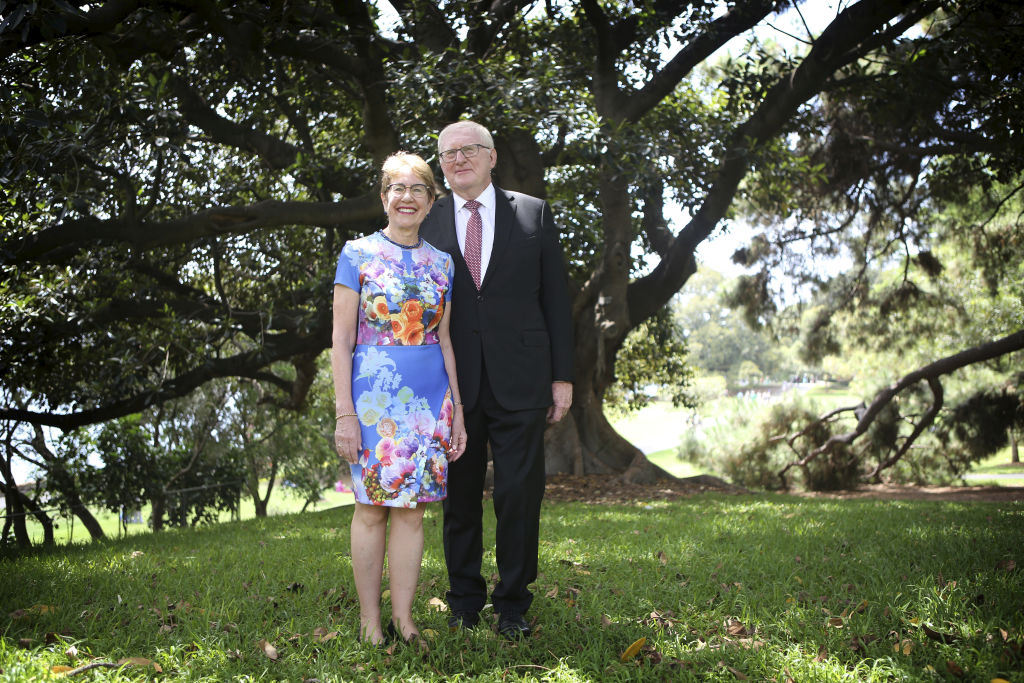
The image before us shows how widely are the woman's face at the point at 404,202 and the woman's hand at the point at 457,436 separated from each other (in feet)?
2.63

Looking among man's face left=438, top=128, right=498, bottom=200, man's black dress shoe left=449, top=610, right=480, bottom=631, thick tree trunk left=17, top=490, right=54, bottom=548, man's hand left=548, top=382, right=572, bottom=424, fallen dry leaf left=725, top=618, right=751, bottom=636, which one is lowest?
thick tree trunk left=17, top=490, right=54, bottom=548

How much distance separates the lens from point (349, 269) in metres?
3.05

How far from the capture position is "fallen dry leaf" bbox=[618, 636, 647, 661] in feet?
9.50

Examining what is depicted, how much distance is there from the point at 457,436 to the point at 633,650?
3.57ft

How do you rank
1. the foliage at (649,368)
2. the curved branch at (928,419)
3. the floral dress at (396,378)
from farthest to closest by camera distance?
1. the foliage at (649,368)
2. the curved branch at (928,419)
3. the floral dress at (396,378)

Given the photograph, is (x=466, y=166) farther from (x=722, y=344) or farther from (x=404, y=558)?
(x=722, y=344)

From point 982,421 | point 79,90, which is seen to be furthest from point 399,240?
point 982,421

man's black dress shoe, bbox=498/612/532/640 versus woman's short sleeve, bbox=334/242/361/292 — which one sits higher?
woman's short sleeve, bbox=334/242/361/292

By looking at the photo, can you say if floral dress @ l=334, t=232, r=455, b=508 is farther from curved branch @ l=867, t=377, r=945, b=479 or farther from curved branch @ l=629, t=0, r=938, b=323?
curved branch @ l=867, t=377, r=945, b=479

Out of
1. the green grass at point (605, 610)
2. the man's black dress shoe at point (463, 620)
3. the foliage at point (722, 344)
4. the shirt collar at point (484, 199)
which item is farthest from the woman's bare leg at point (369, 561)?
the foliage at point (722, 344)

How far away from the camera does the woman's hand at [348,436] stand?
2.95 meters

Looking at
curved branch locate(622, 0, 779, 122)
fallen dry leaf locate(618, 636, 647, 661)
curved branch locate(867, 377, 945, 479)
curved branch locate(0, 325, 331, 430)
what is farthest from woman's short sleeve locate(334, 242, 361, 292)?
curved branch locate(867, 377, 945, 479)

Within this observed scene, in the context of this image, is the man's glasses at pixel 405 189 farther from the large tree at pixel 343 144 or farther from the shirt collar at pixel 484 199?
the large tree at pixel 343 144

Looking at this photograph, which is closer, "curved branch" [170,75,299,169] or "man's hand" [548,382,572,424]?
"man's hand" [548,382,572,424]
